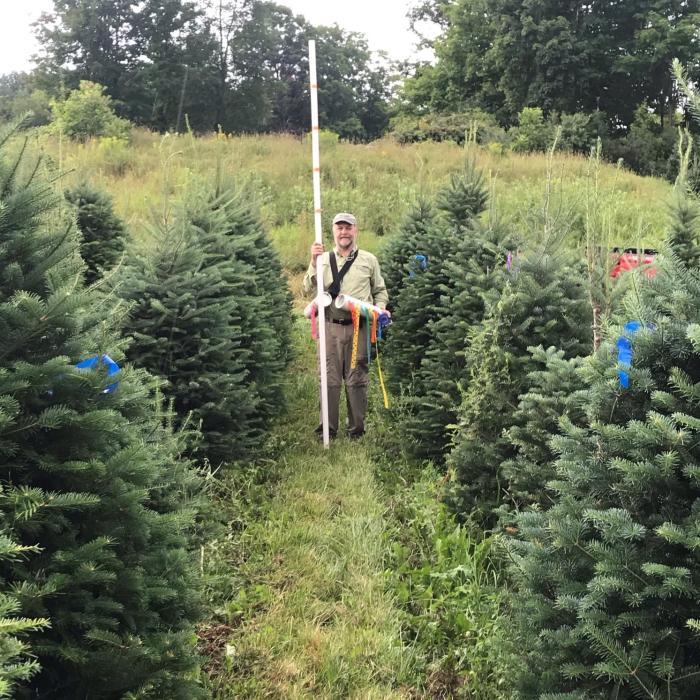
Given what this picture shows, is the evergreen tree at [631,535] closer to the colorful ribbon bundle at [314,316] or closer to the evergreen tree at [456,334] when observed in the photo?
the evergreen tree at [456,334]

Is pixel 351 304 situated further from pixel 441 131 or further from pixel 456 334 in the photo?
pixel 441 131

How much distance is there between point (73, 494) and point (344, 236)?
16.1 feet

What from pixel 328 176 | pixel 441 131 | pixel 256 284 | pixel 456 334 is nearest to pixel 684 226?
pixel 456 334

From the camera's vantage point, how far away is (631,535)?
2.02 meters

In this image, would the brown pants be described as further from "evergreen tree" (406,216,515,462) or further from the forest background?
the forest background

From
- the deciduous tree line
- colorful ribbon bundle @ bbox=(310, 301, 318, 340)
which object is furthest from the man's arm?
the deciduous tree line

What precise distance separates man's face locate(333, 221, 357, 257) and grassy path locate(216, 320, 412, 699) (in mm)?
2296

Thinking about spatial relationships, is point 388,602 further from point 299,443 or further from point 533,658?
point 299,443

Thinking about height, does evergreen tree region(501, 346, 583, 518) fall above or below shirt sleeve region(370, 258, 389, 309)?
below

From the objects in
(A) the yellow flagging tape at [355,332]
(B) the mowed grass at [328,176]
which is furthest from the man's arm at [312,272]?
(B) the mowed grass at [328,176]

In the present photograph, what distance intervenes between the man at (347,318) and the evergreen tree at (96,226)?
9.95 feet

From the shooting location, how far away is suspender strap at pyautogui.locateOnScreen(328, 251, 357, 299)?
257 inches

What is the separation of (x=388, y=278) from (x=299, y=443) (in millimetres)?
3389

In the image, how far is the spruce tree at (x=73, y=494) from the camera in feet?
6.58
